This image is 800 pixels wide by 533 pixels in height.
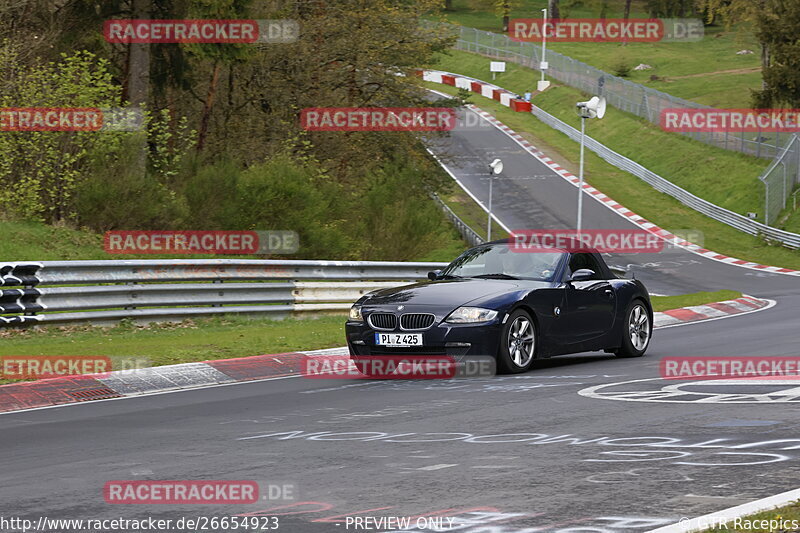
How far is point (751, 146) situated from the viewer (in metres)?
56.2

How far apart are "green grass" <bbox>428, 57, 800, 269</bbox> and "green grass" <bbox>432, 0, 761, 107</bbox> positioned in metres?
8.64

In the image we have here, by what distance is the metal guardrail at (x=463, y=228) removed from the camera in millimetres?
45037

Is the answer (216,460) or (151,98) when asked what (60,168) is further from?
(216,460)

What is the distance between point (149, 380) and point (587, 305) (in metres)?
5.17

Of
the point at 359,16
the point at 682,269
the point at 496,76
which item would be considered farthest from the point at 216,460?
the point at 496,76

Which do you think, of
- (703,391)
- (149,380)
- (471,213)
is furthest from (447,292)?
(471,213)

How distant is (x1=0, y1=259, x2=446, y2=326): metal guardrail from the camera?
632 inches

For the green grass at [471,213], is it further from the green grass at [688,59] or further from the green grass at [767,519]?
the green grass at [767,519]

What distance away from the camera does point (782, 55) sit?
5444 cm

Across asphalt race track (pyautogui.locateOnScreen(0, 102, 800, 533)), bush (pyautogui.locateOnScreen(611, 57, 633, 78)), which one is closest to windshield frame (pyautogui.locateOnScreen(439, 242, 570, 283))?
asphalt race track (pyautogui.locateOnScreen(0, 102, 800, 533))

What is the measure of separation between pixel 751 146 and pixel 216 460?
51.8m

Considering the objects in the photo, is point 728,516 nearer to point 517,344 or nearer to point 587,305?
point 517,344

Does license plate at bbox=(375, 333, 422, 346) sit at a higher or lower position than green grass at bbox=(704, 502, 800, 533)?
lower

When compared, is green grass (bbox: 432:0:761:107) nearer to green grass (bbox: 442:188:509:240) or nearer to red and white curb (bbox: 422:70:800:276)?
red and white curb (bbox: 422:70:800:276)
